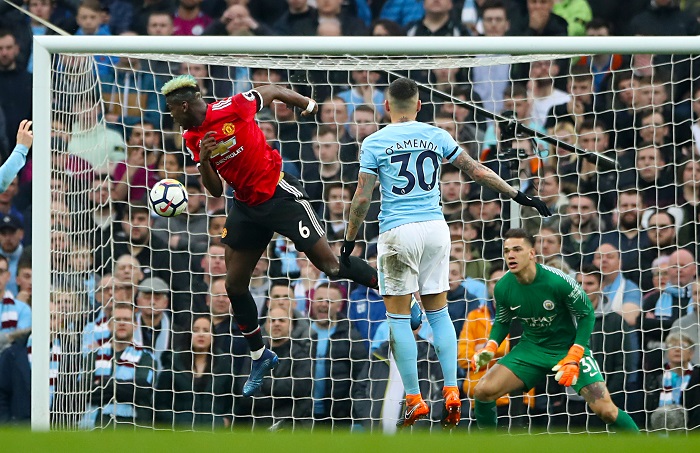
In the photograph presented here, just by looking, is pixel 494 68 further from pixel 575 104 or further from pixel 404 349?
pixel 404 349

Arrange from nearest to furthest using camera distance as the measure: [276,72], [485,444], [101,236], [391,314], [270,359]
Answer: [485,444] < [391,314] < [270,359] < [101,236] < [276,72]

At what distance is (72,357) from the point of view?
8.97 metres

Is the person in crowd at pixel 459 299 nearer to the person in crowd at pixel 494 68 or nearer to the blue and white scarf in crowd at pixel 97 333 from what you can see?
the person in crowd at pixel 494 68

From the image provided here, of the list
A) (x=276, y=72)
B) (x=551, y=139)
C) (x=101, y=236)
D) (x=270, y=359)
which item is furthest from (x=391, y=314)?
(x=276, y=72)

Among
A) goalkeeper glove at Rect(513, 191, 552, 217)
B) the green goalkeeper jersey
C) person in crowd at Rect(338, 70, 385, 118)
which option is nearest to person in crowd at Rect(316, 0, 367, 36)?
person in crowd at Rect(338, 70, 385, 118)

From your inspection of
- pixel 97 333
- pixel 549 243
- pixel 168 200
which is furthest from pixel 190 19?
pixel 168 200

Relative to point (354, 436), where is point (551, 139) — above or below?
above

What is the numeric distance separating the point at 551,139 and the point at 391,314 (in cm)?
232

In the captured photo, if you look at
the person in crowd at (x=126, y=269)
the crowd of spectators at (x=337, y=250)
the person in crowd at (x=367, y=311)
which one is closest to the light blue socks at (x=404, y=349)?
the crowd of spectators at (x=337, y=250)

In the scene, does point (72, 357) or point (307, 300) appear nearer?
point (72, 357)

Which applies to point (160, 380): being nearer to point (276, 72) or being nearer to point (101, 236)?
point (101, 236)

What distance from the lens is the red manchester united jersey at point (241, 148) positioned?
809cm

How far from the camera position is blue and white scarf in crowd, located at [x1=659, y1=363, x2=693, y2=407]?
9.52 m

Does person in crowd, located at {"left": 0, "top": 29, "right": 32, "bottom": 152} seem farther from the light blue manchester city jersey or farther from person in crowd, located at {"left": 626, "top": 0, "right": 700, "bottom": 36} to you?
person in crowd, located at {"left": 626, "top": 0, "right": 700, "bottom": 36}
